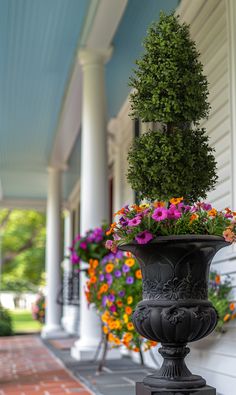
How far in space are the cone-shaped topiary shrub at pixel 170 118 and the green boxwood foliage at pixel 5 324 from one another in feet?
31.1

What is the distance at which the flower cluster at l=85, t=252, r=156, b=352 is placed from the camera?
4.14 meters

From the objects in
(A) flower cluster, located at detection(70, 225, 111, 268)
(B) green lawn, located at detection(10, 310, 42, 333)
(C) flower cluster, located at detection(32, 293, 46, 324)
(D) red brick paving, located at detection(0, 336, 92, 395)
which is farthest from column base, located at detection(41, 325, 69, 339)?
(A) flower cluster, located at detection(70, 225, 111, 268)

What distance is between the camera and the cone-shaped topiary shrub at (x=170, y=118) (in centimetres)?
277

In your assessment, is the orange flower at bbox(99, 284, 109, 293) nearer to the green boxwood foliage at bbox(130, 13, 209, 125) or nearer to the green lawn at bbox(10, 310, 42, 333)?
the green boxwood foliage at bbox(130, 13, 209, 125)

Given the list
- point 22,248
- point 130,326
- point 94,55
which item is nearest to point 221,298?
point 130,326

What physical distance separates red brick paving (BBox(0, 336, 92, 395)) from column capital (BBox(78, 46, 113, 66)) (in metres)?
3.08

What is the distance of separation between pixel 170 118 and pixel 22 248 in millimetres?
21779

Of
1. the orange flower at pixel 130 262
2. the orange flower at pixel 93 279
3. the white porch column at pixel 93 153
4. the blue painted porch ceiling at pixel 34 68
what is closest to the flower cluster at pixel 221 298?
the orange flower at pixel 130 262

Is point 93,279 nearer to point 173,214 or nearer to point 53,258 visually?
point 173,214

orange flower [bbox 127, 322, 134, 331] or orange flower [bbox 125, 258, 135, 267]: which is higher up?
orange flower [bbox 125, 258, 135, 267]

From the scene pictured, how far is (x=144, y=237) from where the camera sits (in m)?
2.52

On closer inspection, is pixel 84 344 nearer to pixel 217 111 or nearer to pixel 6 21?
pixel 217 111

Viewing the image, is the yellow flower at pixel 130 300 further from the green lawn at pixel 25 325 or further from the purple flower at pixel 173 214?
the green lawn at pixel 25 325

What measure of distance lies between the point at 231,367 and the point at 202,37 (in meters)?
2.39
